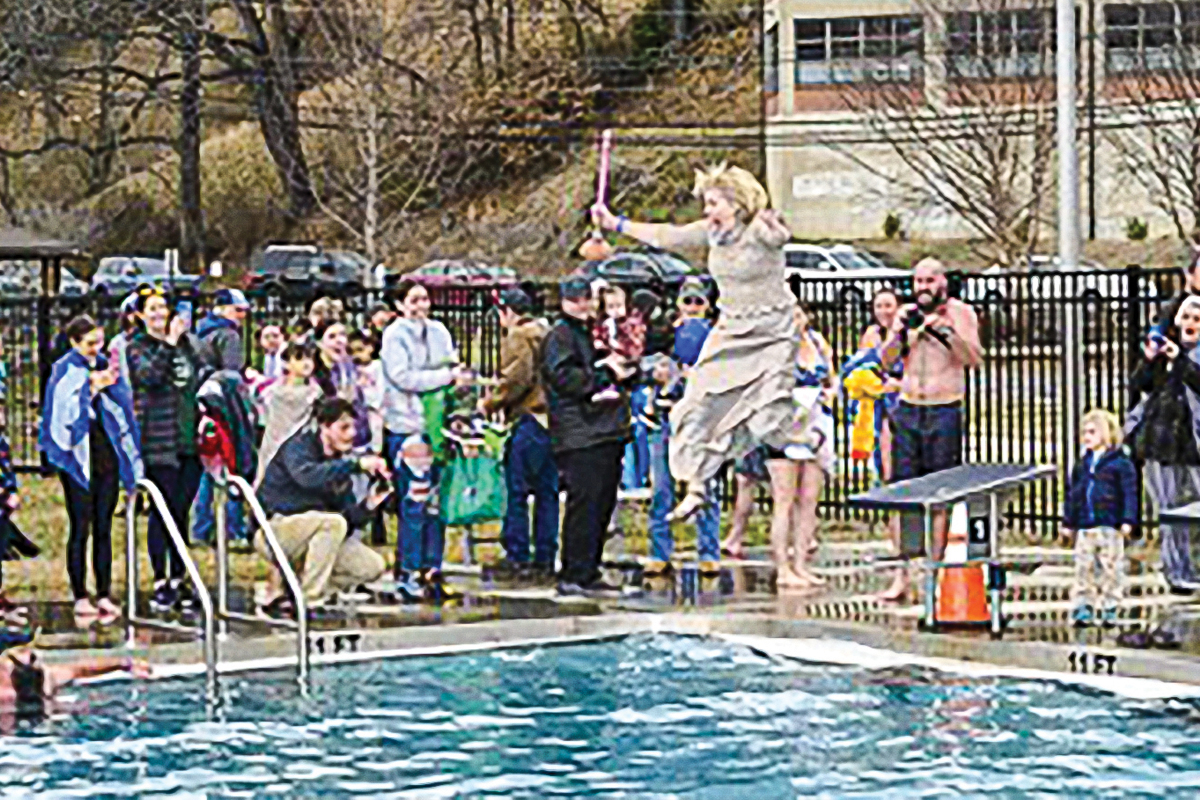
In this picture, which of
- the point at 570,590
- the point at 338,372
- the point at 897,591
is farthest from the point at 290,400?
the point at 897,591

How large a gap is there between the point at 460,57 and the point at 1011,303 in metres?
39.2

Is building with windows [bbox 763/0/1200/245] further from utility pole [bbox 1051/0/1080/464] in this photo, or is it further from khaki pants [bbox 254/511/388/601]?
khaki pants [bbox 254/511/388/601]

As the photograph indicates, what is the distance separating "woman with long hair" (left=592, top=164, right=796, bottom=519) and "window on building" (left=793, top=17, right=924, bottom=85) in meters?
43.5

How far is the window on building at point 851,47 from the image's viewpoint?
208 ft

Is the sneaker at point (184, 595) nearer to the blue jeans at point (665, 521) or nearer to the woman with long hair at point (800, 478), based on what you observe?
the blue jeans at point (665, 521)

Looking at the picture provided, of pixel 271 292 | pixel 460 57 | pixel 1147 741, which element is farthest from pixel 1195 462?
pixel 460 57

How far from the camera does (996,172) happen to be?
45.9m

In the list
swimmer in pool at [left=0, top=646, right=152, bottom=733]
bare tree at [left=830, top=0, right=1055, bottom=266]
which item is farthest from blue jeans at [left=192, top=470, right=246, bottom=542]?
bare tree at [left=830, top=0, right=1055, bottom=266]

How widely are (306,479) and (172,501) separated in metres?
1.22

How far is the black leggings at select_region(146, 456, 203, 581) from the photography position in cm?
1752

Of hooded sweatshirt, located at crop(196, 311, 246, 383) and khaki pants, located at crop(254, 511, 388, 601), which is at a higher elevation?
hooded sweatshirt, located at crop(196, 311, 246, 383)

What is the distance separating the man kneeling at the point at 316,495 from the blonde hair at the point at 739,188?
8.41ft

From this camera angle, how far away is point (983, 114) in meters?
47.7

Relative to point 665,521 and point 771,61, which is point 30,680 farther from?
point 771,61
